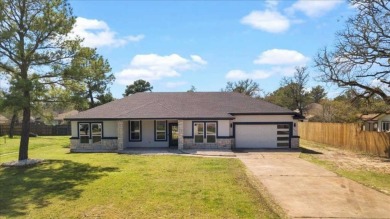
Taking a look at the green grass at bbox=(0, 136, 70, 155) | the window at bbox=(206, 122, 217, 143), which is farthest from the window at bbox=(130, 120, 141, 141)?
the green grass at bbox=(0, 136, 70, 155)

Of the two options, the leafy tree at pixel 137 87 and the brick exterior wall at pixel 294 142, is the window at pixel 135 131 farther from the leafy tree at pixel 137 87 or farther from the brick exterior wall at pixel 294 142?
the leafy tree at pixel 137 87

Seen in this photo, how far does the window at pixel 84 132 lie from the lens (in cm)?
2695

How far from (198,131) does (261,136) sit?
508cm

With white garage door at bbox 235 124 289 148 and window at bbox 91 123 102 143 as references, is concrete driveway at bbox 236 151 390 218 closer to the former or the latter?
white garage door at bbox 235 124 289 148

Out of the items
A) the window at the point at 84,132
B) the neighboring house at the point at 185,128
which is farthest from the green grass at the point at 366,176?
the window at the point at 84,132

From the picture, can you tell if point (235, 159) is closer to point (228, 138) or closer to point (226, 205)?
point (228, 138)

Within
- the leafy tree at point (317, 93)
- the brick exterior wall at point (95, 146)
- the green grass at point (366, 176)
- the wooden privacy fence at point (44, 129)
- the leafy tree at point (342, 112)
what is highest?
the leafy tree at point (317, 93)

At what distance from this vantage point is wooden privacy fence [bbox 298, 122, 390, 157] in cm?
2320

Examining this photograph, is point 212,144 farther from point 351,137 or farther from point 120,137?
point 351,137

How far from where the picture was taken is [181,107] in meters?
28.3

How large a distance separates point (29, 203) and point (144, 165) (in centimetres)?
789

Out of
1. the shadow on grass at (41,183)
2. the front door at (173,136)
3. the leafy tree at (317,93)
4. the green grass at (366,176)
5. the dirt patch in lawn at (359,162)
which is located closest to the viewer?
the shadow on grass at (41,183)

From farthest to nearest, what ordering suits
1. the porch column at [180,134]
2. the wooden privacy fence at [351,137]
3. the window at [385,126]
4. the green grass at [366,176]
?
the window at [385,126], the porch column at [180,134], the wooden privacy fence at [351,137], the green grass at [366,176]

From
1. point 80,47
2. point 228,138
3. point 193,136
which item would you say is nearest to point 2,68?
point 80,47
